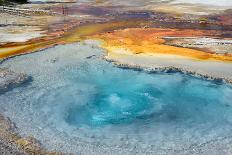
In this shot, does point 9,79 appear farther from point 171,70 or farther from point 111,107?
point 171,70

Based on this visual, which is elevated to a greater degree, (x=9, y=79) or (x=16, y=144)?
(x=9, y=79)

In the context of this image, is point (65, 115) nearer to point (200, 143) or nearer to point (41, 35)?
point (200, 143)

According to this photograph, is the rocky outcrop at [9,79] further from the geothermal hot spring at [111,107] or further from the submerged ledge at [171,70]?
the submerged ledge at [171,70]

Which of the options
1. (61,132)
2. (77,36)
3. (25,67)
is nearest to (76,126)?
(61,132)

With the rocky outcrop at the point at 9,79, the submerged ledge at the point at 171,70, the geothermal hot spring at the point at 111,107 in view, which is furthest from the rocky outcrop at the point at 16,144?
the submerged ledge at the point at 171,70

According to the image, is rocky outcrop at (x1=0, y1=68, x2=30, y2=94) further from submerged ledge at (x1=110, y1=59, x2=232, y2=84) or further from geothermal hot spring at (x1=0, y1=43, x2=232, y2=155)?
submerged ledge at (x1=110, y1=59, x2=232, y2=84)

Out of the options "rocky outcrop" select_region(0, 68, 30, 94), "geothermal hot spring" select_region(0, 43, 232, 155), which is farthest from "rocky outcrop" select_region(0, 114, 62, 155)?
"rocky outcrop" select_region(0, 68, 30, 94)

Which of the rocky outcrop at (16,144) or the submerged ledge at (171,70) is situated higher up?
the submerged ledge at (171,70)

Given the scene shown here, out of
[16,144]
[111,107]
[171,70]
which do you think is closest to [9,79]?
[111,107]
